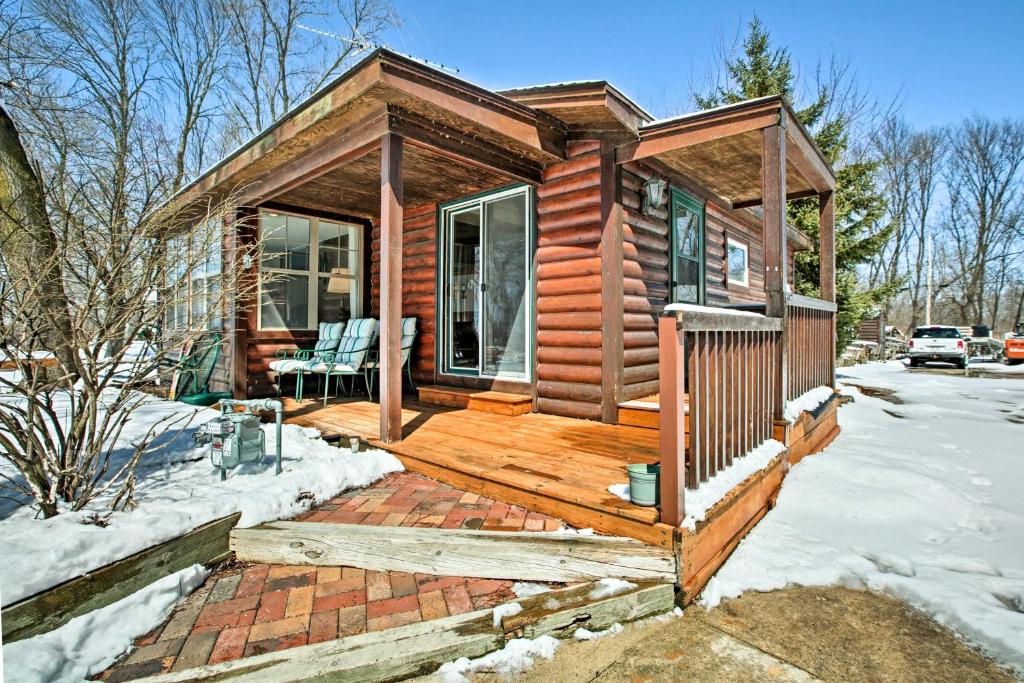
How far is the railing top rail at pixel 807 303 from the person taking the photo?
3736 millimetres

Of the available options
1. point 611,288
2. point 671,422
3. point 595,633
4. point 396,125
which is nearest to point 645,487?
point 671,422

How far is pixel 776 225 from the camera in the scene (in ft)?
11.3

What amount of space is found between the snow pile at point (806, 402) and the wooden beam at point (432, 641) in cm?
208

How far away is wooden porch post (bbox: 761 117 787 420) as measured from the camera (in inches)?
135

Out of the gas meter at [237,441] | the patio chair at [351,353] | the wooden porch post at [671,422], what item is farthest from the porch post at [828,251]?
the gas meter at [237,441]

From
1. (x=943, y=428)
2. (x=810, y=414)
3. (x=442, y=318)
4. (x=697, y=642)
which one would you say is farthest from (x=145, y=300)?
(x=943, y=428)

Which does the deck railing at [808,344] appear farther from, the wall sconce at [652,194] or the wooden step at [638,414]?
the wall sconce at [652,194]

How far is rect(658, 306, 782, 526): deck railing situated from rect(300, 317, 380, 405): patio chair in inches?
134

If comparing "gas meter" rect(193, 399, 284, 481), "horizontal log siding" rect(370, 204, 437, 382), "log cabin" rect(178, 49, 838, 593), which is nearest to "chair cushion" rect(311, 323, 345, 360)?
"log cabin" rect(178, 49, 838, 593)

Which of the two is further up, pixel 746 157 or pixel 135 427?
pixel 746 157

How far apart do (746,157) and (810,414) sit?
7.55 feet

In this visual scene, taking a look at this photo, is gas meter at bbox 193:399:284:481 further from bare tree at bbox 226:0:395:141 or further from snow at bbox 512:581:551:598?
bare tree at bbox 226:0:395:141

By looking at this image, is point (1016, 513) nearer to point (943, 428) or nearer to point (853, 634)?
point (853, 634)

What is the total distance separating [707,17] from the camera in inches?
507
